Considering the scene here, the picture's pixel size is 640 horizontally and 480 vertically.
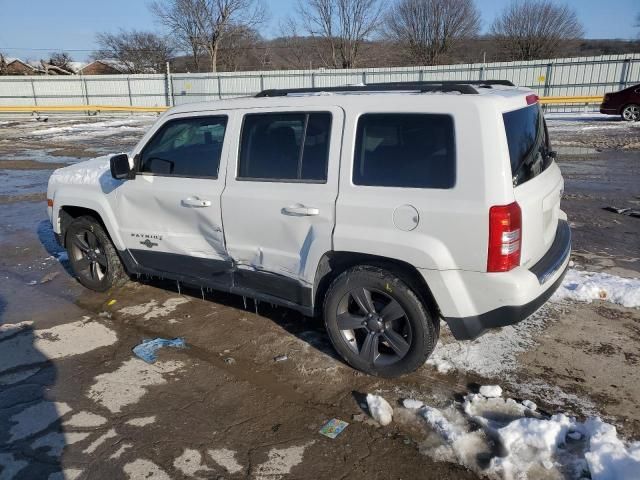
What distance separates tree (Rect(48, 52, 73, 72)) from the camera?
172 ft

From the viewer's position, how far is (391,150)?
10.9 feet

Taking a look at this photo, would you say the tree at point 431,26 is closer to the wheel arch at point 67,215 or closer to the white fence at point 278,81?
the white fence at point 278,81

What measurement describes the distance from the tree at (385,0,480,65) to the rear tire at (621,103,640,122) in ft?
88.6

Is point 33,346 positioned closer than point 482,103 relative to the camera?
No

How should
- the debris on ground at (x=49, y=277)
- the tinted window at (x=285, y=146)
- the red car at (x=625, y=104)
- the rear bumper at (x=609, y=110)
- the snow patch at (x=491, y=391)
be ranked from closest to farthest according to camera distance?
the snow patch at (x=491, y=391) < the tinted window at (x=285, y=146) < the debris on ground at (x=49, y=277) < the red car at (x=625, y=104) < the rear bumper at (x=609, y=110)

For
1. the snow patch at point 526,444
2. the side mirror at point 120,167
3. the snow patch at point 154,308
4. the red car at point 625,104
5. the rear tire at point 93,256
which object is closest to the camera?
the snow patch at point 526,444

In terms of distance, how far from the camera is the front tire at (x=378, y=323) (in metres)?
3.38

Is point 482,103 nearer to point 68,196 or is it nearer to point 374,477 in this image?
point 374,477

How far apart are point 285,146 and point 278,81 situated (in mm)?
28180

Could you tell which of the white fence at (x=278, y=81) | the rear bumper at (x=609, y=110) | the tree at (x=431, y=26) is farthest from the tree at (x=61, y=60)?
the rear bumper at (x=609, y=110)

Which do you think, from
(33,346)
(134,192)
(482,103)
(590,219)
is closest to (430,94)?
(482,103)

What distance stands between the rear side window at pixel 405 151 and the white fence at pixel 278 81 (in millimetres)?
21611

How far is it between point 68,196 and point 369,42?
146 ft

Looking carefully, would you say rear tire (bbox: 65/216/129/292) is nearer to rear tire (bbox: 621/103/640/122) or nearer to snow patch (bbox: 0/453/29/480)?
snow patch (bbox: 0/453/29/480)
